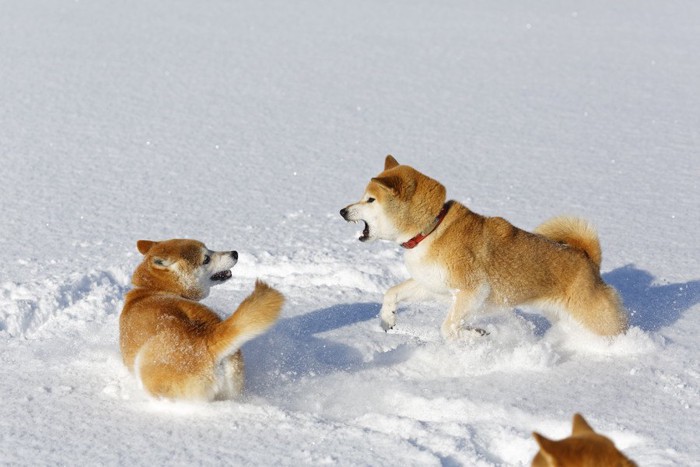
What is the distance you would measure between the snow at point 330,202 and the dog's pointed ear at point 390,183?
0.81m

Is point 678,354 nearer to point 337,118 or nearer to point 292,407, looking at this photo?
point 292,407

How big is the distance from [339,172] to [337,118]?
1.59 meters

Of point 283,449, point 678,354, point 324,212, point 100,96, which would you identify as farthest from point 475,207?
point 100,96

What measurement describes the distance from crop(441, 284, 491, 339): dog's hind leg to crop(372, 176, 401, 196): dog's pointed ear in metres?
0.63

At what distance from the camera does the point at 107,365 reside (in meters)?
4.29

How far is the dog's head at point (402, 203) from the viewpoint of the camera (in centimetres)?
467

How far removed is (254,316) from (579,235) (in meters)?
2.18

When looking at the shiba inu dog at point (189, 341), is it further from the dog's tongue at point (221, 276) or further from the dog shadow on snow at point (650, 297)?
the dog shadow on snow at point (650, 297)

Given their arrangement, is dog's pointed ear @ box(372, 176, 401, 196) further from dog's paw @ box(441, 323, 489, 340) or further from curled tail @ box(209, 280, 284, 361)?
curled tail @ box(209, 280, 284, 361)

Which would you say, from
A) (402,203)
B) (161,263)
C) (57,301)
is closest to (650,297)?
(402,203)

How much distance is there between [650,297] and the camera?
5340 millimetres

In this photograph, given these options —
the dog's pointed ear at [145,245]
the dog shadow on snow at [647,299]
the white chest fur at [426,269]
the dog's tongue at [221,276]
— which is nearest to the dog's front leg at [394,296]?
the white chest fur at [426,269]

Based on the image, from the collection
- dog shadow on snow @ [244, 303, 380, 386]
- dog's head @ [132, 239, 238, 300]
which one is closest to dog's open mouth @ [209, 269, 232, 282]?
Result: dog's head @ [132, 239, 238, 300]

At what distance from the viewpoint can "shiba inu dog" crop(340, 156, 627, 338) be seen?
4.67 meters
